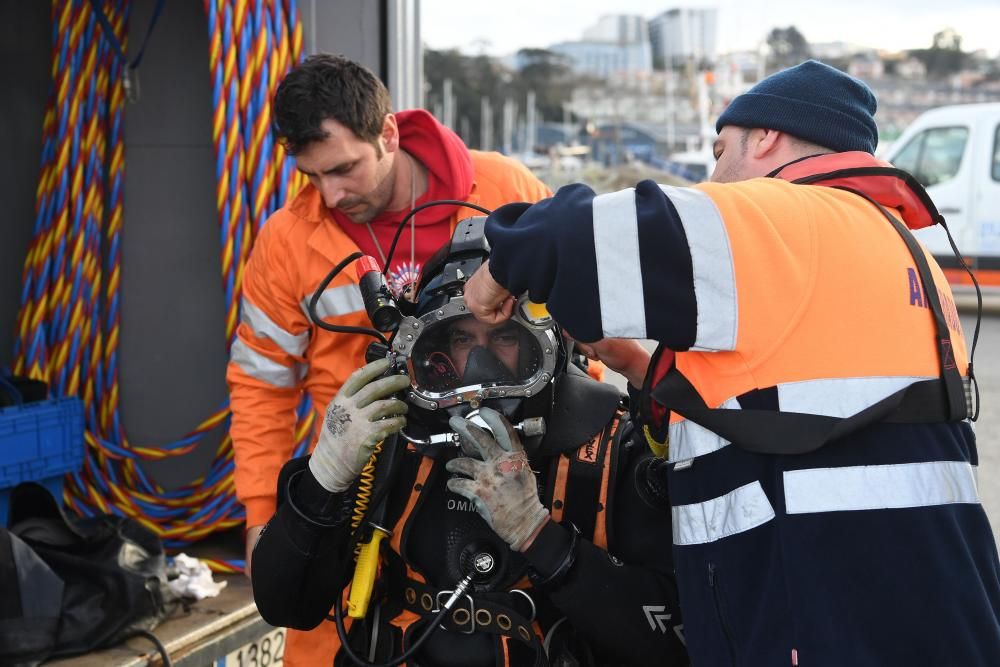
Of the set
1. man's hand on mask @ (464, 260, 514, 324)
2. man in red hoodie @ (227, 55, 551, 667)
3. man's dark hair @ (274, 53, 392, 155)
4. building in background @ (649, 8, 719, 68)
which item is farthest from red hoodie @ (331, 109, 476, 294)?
→ building in background @ (649, 8, 719, 68)

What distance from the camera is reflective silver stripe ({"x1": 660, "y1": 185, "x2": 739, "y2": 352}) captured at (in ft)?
4.22

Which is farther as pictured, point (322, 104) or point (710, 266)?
point (322, 104)

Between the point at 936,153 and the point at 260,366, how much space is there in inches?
368

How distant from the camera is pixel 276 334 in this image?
2480 millimetres

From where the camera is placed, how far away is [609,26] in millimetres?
31344

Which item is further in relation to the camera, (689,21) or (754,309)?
(689,21)

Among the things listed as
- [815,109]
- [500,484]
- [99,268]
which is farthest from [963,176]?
[500,484]

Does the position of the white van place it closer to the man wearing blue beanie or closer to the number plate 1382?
the number plate 1382

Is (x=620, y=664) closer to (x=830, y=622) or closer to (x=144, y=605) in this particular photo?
(x=830, y=622)

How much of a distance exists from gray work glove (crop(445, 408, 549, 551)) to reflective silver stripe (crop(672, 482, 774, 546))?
375 millimetres

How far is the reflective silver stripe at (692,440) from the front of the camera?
1.38 meters

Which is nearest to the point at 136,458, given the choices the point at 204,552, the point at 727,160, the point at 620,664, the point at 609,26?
the point at 204,552

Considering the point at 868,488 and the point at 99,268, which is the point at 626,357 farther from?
the point at 99,268

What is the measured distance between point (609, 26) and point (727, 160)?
31.2 metres
